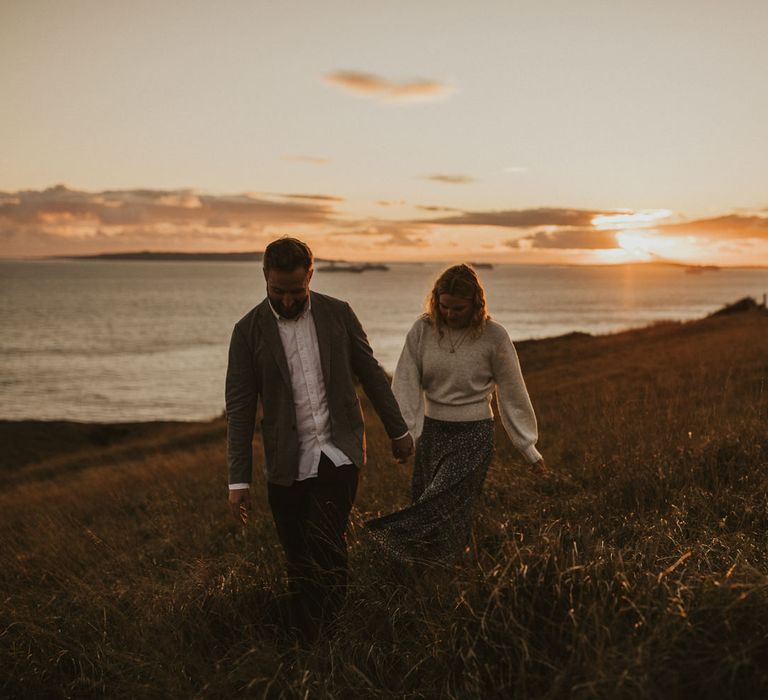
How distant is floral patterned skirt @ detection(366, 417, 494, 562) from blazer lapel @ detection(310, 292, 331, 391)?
1.03 meters

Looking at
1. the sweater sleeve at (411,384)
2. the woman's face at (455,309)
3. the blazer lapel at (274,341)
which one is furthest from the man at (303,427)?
the woman's face at (455,309)

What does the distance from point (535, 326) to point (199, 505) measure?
94722 mm

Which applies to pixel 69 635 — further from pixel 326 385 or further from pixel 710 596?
pixel 710 596

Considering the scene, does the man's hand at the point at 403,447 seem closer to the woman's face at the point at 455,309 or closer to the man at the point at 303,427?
the man at the point at 303,427

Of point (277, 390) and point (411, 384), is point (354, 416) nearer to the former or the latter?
point (277, 390)

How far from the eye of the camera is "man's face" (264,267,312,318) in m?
4.07

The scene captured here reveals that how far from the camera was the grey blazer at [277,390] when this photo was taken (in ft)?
13.9

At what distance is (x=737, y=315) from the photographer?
3322 centimetres

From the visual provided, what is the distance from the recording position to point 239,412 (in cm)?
435

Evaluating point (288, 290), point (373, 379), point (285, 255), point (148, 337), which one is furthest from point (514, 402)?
point (148, 337)

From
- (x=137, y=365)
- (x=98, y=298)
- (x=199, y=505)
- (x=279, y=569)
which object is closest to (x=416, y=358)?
(x=279, y=569)

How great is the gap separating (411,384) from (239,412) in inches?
49.7

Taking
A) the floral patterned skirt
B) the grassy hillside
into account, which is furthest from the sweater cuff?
the grassy hillside

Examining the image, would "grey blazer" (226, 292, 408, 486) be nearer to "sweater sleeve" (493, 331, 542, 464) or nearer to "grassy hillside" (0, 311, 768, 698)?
"grassy hillside" (0, 311, 768, 698)
